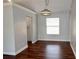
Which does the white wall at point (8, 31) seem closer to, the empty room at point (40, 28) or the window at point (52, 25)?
the empty room at point (40, 28)

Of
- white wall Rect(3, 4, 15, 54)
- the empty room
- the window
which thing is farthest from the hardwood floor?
the window

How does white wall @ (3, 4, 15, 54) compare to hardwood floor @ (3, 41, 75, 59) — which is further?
white wall @ (3, 4, 15, 54)

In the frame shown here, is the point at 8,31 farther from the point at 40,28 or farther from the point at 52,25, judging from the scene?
the point at 52,25

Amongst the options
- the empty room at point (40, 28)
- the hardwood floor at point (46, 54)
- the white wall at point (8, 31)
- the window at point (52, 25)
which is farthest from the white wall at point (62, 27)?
the white wall at point (8, 31)

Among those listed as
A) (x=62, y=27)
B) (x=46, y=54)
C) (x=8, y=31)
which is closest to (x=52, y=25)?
(x=62, y=27)

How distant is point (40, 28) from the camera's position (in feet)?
28.7

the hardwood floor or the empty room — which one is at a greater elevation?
the empty room

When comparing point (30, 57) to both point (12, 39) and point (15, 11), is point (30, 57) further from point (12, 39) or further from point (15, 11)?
point (15, 11)

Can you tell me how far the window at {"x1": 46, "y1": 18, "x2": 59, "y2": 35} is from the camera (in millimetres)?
8445

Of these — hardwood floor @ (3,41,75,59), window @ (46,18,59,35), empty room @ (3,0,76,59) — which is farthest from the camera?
window @ (46,18,59,35)

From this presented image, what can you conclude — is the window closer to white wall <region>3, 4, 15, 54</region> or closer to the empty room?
the empty room

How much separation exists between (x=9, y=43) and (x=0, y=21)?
395 cm

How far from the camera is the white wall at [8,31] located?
4.61 m

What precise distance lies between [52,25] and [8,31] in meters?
4.48
